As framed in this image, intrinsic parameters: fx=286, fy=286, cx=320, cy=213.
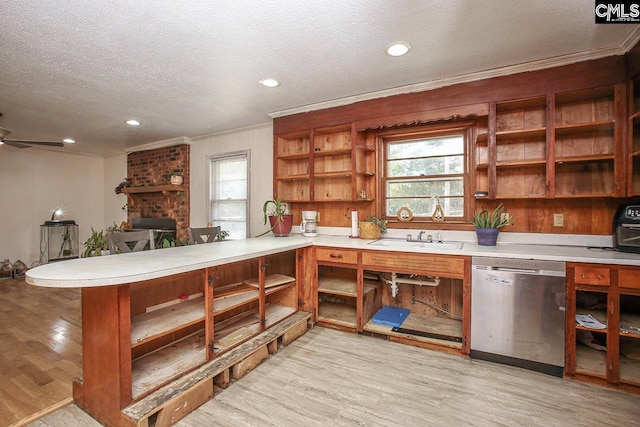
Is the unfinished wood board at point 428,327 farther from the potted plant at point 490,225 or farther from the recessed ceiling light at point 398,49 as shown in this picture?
the recessed ceiling light at point 398,49

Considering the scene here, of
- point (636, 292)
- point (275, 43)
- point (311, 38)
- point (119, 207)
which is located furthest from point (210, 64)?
point (119, 207)

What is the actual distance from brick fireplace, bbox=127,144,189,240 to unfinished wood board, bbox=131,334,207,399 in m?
3.47

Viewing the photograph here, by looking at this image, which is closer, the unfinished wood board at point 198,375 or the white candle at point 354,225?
the unfinished wood board at point 198,375

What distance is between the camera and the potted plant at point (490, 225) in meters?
2.57

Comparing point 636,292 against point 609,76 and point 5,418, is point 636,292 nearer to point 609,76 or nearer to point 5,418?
point 609,76

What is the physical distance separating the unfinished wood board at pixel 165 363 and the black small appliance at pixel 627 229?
3.16 m

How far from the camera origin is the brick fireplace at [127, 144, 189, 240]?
17.0 feet

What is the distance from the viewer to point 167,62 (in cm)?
246

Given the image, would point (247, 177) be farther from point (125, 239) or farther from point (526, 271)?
point (526, 271)

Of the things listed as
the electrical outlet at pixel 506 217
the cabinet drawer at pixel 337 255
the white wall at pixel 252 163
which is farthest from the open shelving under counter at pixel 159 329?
the electrical outlet at pixel 506 217

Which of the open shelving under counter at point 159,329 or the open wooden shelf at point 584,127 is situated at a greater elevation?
the open wooden shelf at point 584,127

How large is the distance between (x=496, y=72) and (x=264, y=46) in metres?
2.03

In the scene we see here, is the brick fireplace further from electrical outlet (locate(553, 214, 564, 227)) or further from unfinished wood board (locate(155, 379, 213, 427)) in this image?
electrical outlet (locate(553, 214, 564, 227))

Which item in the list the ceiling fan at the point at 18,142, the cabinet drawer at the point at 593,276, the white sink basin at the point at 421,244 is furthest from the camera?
the ceiling fan at the point at 18,142
